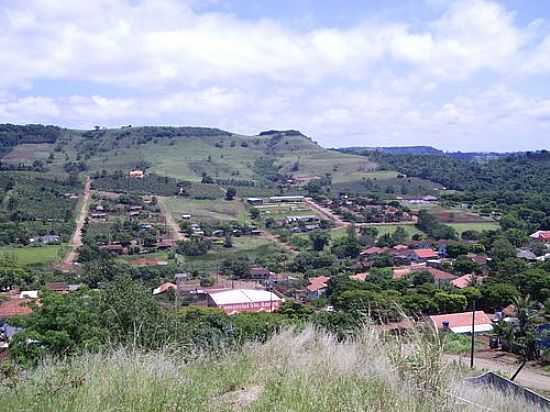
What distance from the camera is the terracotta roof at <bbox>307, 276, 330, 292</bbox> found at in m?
30.8

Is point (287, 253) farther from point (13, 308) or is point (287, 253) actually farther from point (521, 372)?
point (521, 372)

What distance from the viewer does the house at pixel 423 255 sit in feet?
131

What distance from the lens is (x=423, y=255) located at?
1590 inches

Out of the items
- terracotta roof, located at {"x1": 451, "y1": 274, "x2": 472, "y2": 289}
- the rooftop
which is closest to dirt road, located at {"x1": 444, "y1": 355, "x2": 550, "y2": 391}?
the rooftop

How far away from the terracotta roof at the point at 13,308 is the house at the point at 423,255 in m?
26.0

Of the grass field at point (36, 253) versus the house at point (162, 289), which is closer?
the house at point (162, 289)

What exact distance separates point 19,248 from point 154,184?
29120 millimetres

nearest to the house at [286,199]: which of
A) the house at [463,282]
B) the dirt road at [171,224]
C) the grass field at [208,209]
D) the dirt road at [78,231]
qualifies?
the grass field at [208,209]

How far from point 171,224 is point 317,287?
2298 centimetres

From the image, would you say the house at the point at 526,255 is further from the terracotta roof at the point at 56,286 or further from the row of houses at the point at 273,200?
the row of houses at the point at 273,200

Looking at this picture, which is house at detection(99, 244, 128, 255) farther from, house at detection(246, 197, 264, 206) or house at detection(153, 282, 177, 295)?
house at detection(246, 197, 264, 206)

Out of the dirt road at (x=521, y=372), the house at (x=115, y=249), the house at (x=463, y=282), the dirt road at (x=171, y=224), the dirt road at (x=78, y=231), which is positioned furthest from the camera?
the dirt road at (x=171, y=224)

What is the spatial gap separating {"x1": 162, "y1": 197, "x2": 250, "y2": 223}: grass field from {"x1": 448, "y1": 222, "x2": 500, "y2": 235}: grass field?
62.3 feet

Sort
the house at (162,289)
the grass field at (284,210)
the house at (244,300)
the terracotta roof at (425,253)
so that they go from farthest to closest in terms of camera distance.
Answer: the grass field at (284,210) → the terracotta roof at (425,253) → the house at (162,289) → the house at (244,300)
